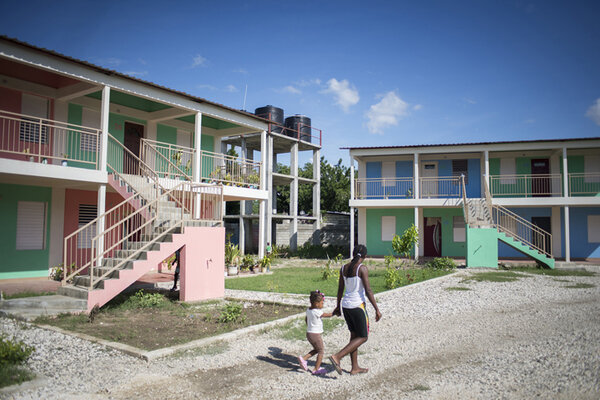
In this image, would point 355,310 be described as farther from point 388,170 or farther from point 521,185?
point 521,185

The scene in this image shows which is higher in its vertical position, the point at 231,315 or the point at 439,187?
the point at 439,187

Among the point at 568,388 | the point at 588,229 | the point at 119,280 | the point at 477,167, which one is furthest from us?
the point at 477,167

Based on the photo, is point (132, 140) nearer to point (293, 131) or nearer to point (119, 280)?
point (119, 280)

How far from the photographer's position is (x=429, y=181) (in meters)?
24.4

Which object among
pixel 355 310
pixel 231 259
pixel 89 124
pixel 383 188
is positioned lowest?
pixel 231 259

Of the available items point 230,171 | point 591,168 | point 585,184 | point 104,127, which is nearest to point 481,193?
point 585,184

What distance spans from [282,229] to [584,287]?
18161 millimetres

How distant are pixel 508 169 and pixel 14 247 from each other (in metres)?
22.3

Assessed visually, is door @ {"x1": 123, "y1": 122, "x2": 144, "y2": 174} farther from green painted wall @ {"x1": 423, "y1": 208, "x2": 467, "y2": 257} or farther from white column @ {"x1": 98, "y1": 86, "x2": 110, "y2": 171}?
green painted wall @ {"x1": 423, "y1": 208, "x2": 467, "y2": 257}

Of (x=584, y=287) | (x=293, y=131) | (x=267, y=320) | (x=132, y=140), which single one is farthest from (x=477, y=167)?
(x=267, y=320)

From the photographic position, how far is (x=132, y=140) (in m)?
16.4

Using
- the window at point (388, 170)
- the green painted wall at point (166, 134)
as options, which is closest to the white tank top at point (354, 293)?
the green painted wall at point (166, 134)

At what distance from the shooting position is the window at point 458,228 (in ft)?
77.8

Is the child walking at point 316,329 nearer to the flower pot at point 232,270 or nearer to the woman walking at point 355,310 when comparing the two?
the woman walking at point 355,310
